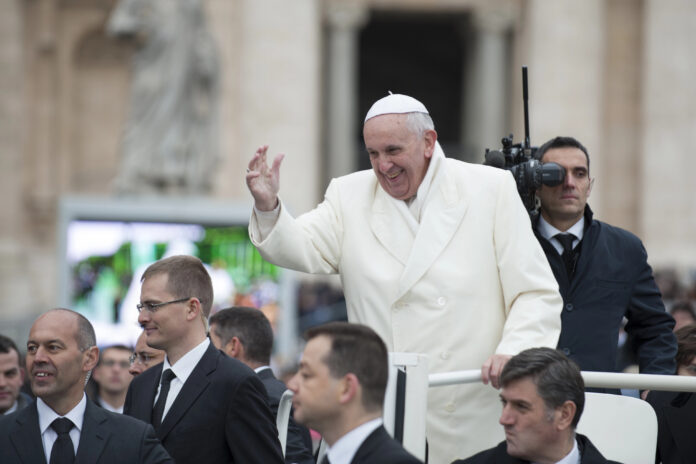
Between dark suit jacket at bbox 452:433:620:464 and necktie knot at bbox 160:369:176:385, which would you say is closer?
A: dark suit jacket at bbox 452:433:620:464

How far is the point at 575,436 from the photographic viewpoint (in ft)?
15.7

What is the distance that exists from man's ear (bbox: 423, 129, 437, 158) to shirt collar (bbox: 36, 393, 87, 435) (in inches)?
68.0

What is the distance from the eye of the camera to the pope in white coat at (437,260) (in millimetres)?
5180

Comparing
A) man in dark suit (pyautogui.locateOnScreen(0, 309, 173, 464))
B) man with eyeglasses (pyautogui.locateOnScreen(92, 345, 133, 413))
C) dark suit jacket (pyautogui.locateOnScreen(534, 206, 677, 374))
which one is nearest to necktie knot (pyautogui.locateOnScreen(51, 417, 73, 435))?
man in dark suit (pyautogui.locateOnScreen(0, 309, 173, 464))

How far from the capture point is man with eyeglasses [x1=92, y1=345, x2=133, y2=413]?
27.1 ft

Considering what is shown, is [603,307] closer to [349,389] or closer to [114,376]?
[349,389]

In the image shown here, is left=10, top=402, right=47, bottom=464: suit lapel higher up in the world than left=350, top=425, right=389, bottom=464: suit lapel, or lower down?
lower down

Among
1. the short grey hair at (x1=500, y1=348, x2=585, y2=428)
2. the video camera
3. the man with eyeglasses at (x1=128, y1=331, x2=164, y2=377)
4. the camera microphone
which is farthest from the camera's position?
the man with eyeglasses at (x1=128, y1=331, x2=164, y2=377)

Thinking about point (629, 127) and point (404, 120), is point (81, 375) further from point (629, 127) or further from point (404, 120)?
point (629, 127)

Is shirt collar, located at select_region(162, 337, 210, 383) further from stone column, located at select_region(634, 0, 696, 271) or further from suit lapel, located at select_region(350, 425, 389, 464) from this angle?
stone column, located at select_region(634, 0, 696, 271)

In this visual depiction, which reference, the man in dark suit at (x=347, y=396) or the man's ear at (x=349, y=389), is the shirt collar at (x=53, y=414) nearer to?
the man in dark suit at (x=347, y=396)

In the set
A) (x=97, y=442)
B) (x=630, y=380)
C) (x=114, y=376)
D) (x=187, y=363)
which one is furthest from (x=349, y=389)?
(x=114, y=376)

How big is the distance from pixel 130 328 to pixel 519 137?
589 inches

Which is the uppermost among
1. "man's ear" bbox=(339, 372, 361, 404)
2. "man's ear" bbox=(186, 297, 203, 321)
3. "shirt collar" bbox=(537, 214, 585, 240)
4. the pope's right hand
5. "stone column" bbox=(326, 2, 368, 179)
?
"stone column" bbox=(326, 2, 368, 179)
